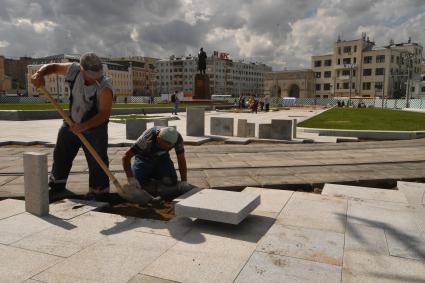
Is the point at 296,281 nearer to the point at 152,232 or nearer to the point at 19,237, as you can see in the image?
the point at 152,232

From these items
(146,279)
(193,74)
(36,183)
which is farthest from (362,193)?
(193,74)

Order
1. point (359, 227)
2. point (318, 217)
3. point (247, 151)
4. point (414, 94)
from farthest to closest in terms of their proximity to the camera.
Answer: point (414, 94), point (247, 151), point (318, 217), point (359, 227)

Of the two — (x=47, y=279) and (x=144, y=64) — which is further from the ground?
(x=144, y=64)

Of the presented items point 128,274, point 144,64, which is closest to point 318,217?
point 128,274

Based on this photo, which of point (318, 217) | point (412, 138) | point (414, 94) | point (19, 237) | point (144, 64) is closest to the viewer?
point (19, 237)

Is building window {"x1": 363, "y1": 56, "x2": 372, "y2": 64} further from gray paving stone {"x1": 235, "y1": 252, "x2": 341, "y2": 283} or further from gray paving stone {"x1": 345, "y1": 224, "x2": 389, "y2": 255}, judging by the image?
gray paving stone {"x1": 235, "y1": 252, "x2": 341, "y2": 283}

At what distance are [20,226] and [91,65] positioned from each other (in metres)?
1.99

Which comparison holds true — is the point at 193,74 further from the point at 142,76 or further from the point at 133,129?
the point at 133,129

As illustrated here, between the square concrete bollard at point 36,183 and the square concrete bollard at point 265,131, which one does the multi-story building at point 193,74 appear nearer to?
the square concrete bollard at point 265,131

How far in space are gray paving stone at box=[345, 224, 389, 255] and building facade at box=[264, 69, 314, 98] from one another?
290ft

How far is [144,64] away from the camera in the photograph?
12556 cm

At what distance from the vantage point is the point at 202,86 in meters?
36.8

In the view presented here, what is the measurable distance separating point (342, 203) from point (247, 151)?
15.8ft

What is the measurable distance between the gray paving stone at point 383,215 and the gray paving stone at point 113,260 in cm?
217
